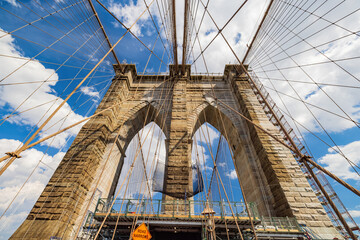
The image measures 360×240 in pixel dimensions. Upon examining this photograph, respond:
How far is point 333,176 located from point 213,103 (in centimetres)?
1025

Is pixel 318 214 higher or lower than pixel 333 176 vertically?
higher

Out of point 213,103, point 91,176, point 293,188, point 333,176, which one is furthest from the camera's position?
point 213,103

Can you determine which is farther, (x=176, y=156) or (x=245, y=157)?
(x=245, y=157)

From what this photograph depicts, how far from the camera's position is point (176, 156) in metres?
8.41

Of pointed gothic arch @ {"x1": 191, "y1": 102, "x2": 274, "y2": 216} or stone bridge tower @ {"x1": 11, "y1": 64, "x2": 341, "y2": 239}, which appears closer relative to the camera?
stone bridge tower @ {"x1": 11, "y1": 64, "x2": 341, "y2": 239}

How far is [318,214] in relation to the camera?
598cm

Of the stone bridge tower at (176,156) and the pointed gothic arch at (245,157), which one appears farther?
the pointed gothic arch at (245,157)

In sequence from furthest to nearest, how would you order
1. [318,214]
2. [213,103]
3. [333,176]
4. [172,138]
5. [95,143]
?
[213,103], [172,138], [95,143], [318,214], [333,176]

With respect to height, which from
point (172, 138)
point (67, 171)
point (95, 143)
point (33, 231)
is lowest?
point (33, 231)

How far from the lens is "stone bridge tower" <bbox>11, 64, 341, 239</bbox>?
6117 millimetres

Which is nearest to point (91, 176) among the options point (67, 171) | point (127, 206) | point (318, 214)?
point (67, 171)

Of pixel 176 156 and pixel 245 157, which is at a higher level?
pixel 245 157

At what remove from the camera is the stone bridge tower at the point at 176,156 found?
612cm

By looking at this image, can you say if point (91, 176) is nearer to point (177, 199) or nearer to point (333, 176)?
point (177, 199)
